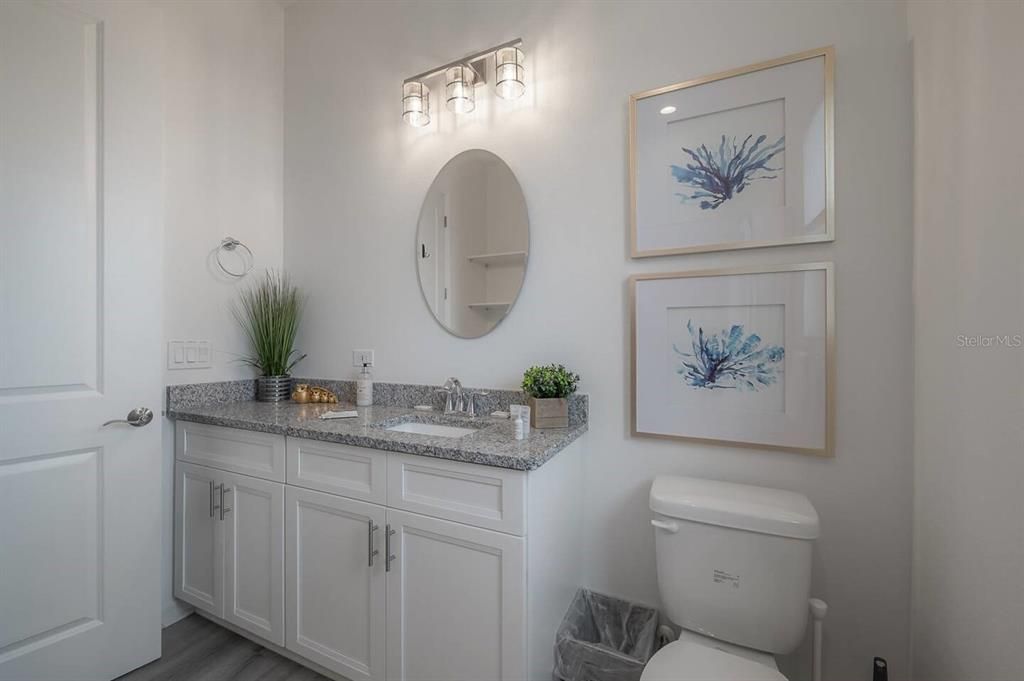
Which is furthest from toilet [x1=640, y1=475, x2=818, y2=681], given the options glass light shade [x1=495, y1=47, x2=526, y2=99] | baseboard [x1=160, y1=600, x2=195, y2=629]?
baseboard [x1=160, y1=600, x2=195, y2=629]

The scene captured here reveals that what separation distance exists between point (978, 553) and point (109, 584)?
2401mm

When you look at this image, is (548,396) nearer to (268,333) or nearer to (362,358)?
(362,358)

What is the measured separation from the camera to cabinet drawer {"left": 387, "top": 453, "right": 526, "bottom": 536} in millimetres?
1108

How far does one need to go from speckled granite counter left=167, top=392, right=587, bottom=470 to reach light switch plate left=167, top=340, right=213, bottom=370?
6.3 inches

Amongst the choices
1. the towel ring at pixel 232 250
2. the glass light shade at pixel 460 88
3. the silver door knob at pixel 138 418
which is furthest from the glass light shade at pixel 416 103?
the silver door knob at pixel 138 418

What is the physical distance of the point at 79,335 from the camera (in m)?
1.36

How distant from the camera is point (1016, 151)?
76cm

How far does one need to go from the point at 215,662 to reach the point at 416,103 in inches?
90.0

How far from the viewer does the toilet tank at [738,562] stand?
1.08 meters

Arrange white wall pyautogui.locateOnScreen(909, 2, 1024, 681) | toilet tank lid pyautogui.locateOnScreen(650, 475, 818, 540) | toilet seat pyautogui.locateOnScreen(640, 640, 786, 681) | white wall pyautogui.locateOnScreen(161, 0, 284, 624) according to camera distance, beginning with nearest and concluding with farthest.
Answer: white wall pyautogui.locateOnScreen(909, 2, 1024, 681) < toilet seat pyautogui.locateOnScreen(640, 640, 786, 681) < toilet tank lid pyautogui.locateOnScreen(650, 475, 818, 540) < white wall pyautogui.locateOnScreen(161, 0, 284, 624)

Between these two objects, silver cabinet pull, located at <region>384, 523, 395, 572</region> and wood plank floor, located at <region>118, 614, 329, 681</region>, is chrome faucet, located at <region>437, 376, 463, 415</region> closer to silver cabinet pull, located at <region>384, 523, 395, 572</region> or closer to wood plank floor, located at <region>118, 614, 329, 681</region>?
silver cabinet pull, located at <region>384, 523, 395, 572</region>

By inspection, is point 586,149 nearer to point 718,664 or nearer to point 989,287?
point 989,287

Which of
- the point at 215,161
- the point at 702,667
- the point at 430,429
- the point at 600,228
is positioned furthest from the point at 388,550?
the point at 215,161

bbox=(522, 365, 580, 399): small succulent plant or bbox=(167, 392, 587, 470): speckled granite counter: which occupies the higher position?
bbox=(522, 365, 580, 399): small succulent plant
